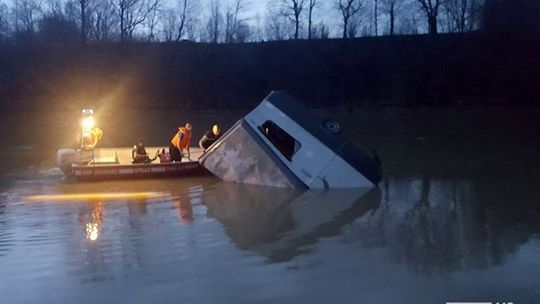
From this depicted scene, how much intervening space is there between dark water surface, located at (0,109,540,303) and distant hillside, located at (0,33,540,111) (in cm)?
3650

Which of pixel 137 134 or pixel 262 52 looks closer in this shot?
pixel 137 134

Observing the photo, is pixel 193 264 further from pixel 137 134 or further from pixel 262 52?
pixel 262 52

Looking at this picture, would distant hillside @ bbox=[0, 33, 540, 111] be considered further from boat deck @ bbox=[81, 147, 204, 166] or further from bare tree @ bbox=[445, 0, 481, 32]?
boat deck @ bbox=[81, 147, 204, 166]

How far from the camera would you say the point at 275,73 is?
2381 inches

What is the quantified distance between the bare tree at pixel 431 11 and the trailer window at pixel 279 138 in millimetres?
53628

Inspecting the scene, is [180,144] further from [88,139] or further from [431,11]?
[431,11]

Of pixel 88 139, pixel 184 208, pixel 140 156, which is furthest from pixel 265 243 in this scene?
pixel 88 139

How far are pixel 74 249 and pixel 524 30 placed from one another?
175 feet

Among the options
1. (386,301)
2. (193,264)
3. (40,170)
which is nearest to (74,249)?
(193,264)

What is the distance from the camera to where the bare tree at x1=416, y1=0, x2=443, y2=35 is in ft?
225

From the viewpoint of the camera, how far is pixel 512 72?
183 feet

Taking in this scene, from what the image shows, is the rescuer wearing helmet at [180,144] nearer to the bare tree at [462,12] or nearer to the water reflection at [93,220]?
the water reflection at [93,220]

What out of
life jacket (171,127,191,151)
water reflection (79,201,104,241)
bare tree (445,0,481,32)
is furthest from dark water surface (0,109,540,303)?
bare tree (445,0,481,32)

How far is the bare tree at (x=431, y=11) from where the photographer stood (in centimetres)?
6862
